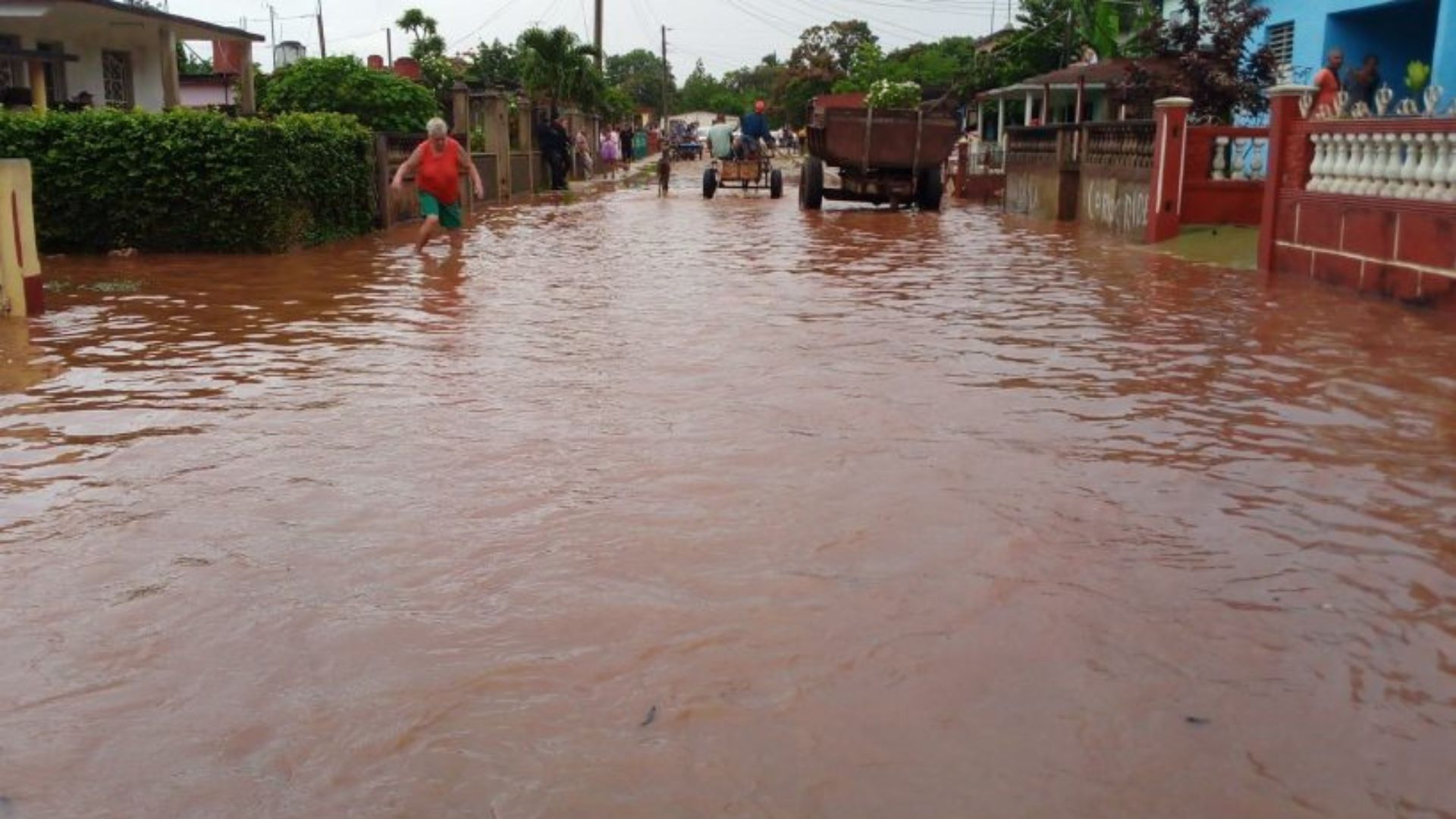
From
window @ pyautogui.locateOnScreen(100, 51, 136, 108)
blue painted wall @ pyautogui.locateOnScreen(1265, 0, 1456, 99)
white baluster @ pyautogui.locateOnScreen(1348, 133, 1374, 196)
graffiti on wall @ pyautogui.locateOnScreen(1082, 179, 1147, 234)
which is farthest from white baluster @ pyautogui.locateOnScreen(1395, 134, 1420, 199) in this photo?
window @ pyautogui.locateOnScreen(100, 51, 136, 108)

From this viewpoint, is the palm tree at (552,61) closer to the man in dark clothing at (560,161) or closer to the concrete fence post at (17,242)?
the man in dark clothing at (560,161)

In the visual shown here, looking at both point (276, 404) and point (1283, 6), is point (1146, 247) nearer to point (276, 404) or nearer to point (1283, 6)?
point (1283, 6)

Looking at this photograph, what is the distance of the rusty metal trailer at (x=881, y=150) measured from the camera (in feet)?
71.1

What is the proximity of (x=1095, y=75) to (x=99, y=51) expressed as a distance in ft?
64.9

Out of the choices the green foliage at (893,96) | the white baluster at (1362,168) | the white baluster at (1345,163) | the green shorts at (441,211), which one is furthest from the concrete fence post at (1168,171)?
the green foliage at (893,96)

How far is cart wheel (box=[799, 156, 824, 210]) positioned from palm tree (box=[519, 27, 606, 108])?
1382cm

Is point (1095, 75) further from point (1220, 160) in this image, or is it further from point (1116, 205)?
point (1220, 160)

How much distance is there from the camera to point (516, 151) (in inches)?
1152

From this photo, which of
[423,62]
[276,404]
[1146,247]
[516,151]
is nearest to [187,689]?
[276,404]

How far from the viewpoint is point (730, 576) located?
4.14 meters

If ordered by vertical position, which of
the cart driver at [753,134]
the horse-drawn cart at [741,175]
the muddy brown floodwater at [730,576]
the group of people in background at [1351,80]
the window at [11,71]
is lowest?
the muddy brown floodwater at [730,576]

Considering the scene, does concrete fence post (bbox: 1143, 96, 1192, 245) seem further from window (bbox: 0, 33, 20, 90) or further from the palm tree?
the palm tree

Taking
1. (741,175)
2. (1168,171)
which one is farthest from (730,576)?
(741,175)

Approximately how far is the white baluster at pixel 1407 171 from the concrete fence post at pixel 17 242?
34.5 ft
